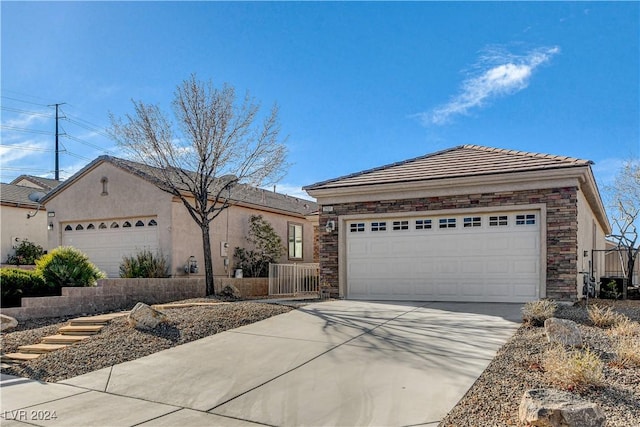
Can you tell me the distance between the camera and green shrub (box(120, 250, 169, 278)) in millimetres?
14625

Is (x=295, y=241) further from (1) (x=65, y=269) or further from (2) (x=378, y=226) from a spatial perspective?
(1) (x=65, y=269)

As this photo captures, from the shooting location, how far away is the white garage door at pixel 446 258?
1176 centimetres

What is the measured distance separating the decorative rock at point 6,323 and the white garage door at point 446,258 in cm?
822

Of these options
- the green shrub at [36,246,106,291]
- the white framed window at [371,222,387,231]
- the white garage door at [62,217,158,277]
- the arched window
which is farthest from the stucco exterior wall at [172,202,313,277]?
the white framed window at [371,222,387,231]

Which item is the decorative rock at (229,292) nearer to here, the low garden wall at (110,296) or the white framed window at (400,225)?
the low garden wall at (110,296)

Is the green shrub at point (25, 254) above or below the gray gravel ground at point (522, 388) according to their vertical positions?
above

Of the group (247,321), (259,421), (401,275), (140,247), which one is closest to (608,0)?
(401,275)

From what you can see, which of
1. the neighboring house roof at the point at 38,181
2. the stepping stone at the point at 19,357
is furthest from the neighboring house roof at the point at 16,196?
the stepping stone at the point at 19,357

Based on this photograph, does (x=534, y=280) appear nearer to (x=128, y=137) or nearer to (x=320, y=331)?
(x=320, y=331)

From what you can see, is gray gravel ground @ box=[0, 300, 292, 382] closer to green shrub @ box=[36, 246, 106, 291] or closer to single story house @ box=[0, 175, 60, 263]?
green shrub @ box=[36, 246, 106, 291]

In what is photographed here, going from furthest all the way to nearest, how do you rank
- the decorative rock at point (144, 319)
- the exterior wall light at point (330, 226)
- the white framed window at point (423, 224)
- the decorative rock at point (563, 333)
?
the exterior wall light at point (330, 226)
the white framed window at point (423, 224)
the decorative rock at point (144, 319)
the decorative rock at point (563, 333)

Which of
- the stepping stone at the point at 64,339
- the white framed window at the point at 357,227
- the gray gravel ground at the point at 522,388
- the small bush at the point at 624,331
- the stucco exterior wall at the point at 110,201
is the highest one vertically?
the stucco exterior wall at the point at 110,201

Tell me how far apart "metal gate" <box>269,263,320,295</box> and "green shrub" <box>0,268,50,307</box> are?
7151 mm

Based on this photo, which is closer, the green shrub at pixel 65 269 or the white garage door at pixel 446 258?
the green shrub at pixel 65 269
